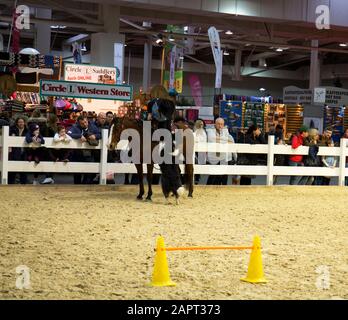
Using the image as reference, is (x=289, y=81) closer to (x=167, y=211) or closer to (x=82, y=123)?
(x=82, y=123)

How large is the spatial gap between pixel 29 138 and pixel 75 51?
14.7 m

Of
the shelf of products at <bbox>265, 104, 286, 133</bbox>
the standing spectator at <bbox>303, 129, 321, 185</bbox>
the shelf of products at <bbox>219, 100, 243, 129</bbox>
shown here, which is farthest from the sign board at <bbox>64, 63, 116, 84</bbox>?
the shelf of products at <bbox>265, 104, 286, 133</bbox>

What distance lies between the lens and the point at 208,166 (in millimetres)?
15031

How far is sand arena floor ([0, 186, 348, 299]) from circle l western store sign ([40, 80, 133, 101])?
278 cm

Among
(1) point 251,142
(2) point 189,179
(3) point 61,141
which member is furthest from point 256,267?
(1) point 251,142

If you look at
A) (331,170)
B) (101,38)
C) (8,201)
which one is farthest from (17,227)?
(101,38)

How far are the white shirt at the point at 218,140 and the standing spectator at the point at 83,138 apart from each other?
2730 millimetres

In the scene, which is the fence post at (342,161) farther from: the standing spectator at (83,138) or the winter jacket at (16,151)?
the winter jacket at (16,151)

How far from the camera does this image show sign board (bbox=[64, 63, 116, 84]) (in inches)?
656

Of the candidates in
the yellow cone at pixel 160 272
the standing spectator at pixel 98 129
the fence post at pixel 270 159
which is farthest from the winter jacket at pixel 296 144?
the yellow cone at pixel 160 272

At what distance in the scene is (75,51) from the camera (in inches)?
1083

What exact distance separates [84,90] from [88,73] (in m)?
1.76

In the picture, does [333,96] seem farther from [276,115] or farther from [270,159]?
[270,159]
